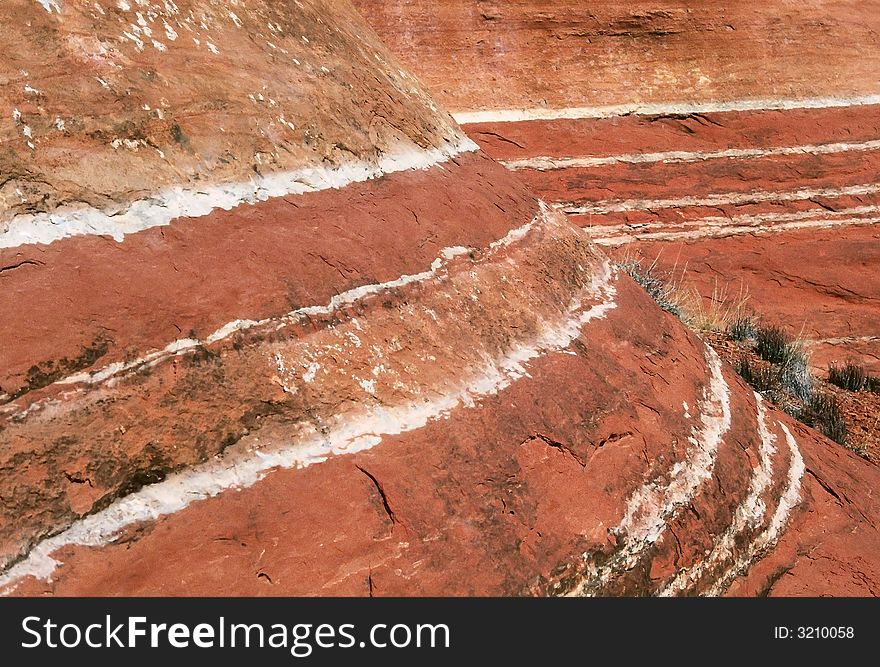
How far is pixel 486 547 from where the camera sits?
197 cm

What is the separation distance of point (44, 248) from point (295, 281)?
1.77 ft

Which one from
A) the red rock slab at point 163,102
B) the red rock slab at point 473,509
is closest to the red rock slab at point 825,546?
the red rock slab at point 473,509

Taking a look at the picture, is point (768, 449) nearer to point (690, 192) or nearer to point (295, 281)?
point (295, 281)

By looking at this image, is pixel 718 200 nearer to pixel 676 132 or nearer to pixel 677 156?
pixel 677 156

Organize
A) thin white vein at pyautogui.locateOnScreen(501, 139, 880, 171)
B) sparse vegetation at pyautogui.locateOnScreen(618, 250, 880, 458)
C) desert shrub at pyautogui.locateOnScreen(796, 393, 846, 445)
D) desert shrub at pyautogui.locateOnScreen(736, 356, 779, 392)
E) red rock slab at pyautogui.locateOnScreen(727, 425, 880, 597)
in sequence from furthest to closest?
thin white vein at pyautogui.locateOnScreen(501, 139, 880, 171)
desert shrub at pyautogui.locateOnScreen(736, 356, 779, 392)
sparse vegetation at pyautogui.locateOnScreen(618, 250, 880, 458)
desert shrub at pyautogui.locateOnScreen(796, 393, 846, 445)
red rock slab at pyautogui.locateOnScreen(727, 425, 880, 597)

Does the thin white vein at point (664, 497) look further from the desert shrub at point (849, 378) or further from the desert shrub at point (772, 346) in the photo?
the desert shrub at point (849, 378)

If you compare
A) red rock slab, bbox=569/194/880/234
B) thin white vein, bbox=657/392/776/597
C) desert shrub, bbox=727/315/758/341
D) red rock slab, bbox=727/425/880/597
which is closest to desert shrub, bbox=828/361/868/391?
desert shrub, bbox=727/315/758/341

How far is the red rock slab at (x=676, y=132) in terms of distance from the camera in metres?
6.46

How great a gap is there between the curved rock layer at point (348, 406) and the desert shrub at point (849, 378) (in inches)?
132

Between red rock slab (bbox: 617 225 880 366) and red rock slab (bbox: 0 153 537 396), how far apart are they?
15.6 ft

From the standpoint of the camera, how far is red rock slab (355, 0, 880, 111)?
6.28 metres

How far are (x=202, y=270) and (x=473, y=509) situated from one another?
83cm

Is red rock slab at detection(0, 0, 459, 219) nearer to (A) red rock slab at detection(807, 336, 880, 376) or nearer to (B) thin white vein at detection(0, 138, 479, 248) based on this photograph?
(B) thin white vein at detection(0, 138, 479, 248)

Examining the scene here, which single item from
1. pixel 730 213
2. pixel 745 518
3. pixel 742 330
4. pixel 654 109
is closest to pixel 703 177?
pixel 730 213
